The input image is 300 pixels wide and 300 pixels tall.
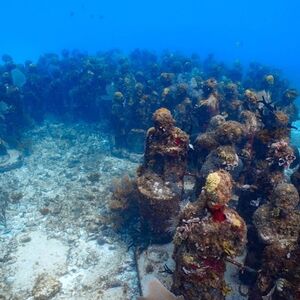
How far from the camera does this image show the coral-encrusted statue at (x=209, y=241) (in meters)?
5.61

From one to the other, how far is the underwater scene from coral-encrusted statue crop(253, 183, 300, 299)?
2 cm

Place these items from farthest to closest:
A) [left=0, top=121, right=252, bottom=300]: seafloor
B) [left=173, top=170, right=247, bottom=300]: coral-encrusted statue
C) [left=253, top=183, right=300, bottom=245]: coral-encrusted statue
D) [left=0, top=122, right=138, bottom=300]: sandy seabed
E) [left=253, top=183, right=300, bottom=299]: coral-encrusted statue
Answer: [left=0, top=122, right=138, bottom=300]: sandy seabed < [left=0, top=121, right=252, bottom=300]: seafloor < [left=253, top=183, right=300, bottom=245]: coral-encrusted statue < [left=173, top=170, right=247, bottom=300]: coral-encrusted statue < [left=253, top=183, right=300, bottom=299]: coral-encrusted statue

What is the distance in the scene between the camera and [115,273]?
29.1ft

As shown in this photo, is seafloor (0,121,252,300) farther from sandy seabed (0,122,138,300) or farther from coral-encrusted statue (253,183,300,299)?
coral-encrusted statue (253,183,300,299)

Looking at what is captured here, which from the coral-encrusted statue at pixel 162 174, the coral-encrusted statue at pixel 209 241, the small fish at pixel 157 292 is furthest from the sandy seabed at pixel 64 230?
the coral-encrusted statue at pixel 209 241

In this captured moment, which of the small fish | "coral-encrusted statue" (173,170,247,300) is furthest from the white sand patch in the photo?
"coral-encrusted statue" (173,170,247,300)

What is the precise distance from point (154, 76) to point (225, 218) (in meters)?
17.6

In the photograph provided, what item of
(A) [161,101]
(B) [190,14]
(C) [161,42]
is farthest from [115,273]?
(B) [190,14]

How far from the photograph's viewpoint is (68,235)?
1056 cm

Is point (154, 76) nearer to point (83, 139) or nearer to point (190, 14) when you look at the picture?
point (83, 139)

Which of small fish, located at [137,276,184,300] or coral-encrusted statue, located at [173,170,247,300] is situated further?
small fish, located at [137,276,184,300]

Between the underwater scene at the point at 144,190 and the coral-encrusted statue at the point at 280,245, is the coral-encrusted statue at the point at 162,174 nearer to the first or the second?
the underwater scene at the point at 144,190

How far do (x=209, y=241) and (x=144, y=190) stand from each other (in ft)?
9.43

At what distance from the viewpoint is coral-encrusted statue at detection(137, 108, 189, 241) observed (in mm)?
8219
